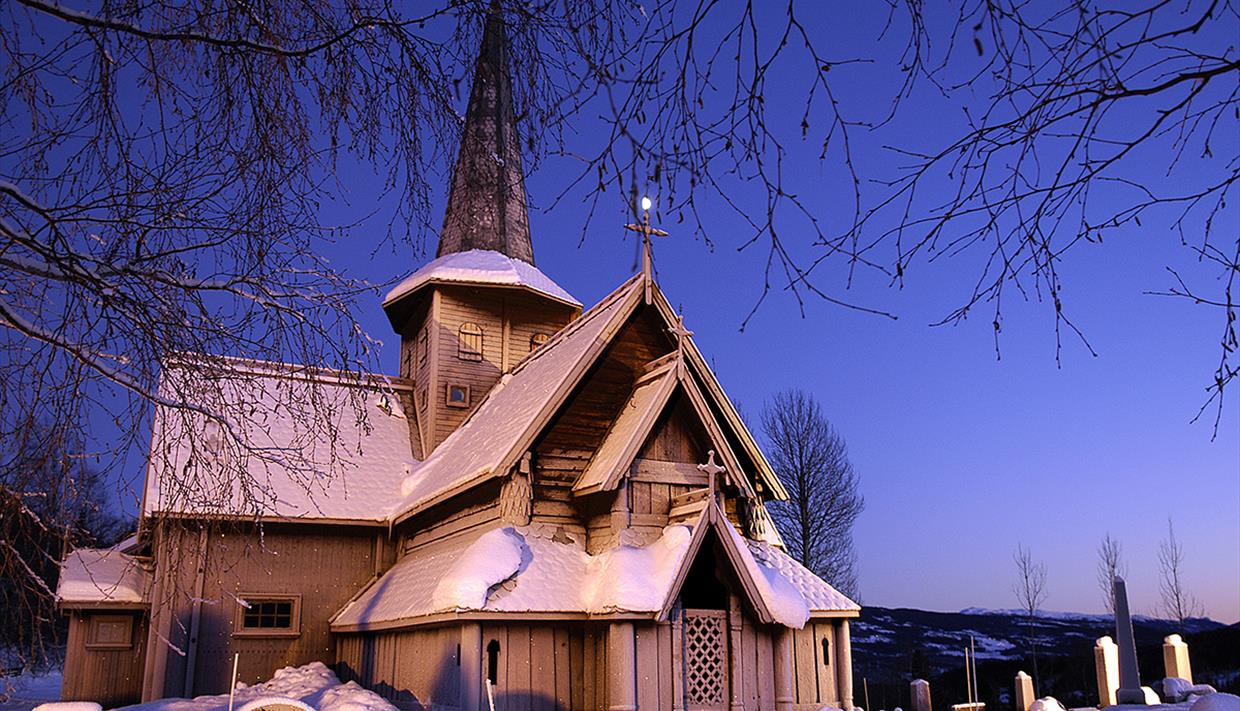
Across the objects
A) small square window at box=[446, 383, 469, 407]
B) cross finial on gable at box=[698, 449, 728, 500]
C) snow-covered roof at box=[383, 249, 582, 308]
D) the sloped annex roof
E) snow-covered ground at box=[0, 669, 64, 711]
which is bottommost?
snow-covered ground at box=[0, 669, 64, 711]

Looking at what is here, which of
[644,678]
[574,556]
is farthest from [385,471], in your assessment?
[644,678]

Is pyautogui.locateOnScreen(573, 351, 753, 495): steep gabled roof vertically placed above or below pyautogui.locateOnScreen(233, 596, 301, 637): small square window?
above

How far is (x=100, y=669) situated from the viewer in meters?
19.6

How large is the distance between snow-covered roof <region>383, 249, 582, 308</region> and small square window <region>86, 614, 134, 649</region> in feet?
30.5

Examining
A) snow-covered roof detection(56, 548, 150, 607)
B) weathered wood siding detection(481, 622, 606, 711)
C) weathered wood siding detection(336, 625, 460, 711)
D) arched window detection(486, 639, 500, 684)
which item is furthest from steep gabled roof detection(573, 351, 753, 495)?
snow-covered roof detection(56, 548, 150, 607)

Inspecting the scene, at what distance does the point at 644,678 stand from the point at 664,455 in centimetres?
366

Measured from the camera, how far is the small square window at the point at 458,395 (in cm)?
2314

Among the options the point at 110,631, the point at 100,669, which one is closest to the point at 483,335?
the point at 110,631

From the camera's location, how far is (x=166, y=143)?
5.10m

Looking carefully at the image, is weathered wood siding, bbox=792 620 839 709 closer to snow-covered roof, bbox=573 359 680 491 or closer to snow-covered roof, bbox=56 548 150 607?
snow-covered roof, bbox=573 359 680 491

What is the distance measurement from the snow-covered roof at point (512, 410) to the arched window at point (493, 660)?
2604mm

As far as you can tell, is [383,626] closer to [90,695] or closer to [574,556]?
[574,556]

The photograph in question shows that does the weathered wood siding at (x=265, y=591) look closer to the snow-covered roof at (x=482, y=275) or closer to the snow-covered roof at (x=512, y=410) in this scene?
the snow-covered roof at (x=512, y=410)

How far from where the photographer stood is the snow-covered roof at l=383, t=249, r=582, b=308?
76.6 ft
